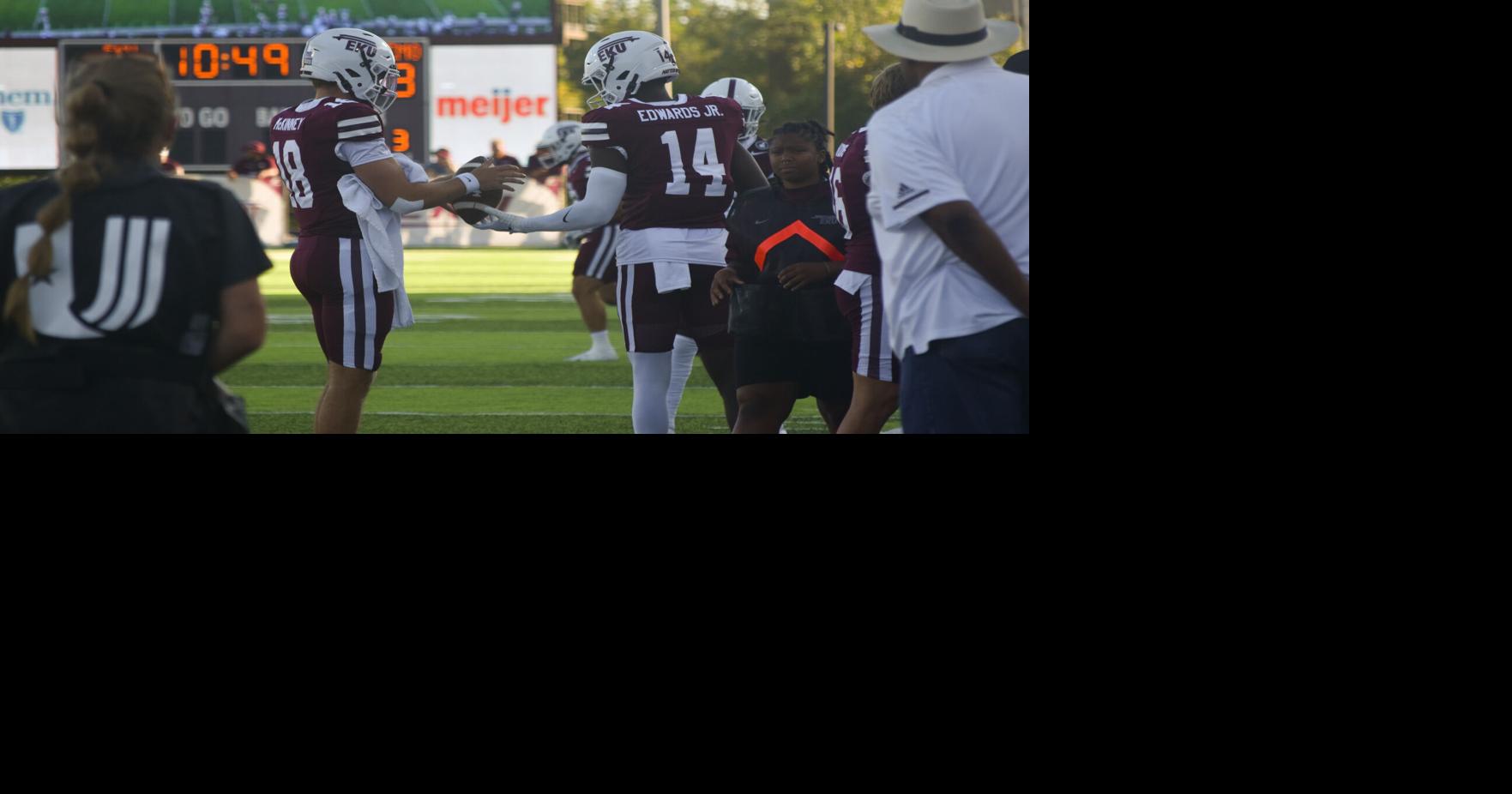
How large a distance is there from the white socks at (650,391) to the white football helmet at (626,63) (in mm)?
905

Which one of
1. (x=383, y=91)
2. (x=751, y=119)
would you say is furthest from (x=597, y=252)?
(x=383, y=91)

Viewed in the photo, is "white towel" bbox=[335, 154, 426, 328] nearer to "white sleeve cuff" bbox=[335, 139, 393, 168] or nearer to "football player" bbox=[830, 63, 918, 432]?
"white sleeve cuff" bbox=[335, 139, 393, 168]

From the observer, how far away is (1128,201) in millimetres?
3582

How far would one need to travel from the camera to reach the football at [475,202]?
5.50 m

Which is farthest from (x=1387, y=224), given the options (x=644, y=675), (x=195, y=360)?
(x=195, y=360)

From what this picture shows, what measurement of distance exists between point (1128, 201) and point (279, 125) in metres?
3.23

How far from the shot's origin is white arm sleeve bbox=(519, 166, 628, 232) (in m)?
5.14

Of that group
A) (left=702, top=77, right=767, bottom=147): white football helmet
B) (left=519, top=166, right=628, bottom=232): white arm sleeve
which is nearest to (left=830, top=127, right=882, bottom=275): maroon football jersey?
(left=519, top=166, right=628, bottom=232): white arm sleeve

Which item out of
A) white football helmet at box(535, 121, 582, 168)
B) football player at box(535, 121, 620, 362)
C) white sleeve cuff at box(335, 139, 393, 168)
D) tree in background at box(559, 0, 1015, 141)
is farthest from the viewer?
tree in background at box(559, 0, 1015, 141)

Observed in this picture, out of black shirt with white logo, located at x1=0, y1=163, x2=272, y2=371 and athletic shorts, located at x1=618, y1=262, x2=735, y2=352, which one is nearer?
black shirt with white logo, located at x1=0, y1=163, x2=272, y2=371

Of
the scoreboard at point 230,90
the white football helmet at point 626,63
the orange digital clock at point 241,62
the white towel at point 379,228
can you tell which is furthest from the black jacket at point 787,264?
the orange digital clock at point 241,62

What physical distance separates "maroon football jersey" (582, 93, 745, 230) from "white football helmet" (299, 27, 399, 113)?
72 centimetres

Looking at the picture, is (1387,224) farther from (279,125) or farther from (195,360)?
(279,125)

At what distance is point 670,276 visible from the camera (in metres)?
5.73
